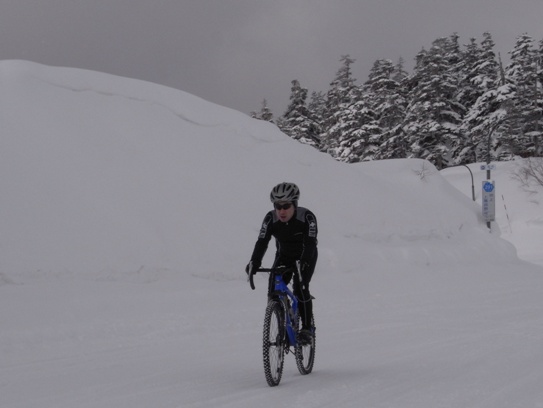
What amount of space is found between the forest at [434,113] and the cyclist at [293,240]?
4706 cm

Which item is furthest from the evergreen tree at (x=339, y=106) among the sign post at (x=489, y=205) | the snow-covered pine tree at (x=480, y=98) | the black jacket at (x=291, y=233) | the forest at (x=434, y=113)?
the black jacket at (x=291, y=233)

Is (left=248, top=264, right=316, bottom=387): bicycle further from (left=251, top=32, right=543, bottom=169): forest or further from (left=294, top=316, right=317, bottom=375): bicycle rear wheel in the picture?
(left=251, top=32, right=543, bottom=169): forest

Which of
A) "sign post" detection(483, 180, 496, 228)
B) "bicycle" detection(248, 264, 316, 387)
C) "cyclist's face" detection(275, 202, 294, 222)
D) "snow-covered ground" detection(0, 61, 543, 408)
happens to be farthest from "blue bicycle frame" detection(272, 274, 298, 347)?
"sign post" detection(483, 180, 496, 228)

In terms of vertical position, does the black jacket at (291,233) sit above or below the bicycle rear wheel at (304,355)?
above

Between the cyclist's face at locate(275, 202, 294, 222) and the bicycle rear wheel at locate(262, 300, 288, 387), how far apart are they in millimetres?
878

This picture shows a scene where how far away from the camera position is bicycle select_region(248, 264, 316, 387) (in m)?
5.51

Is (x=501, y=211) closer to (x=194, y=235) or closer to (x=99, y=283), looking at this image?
(x=194, y=235)

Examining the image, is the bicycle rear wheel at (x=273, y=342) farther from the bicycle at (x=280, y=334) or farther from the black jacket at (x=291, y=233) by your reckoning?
the black jacket at (x=291, y=233)

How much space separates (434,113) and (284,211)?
5012cm

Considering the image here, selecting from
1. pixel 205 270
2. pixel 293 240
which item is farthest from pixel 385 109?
pixel 293 240

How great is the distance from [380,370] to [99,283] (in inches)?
238

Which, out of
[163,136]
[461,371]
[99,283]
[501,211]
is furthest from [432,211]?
[501,211]

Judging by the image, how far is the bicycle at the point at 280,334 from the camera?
18.1 feet

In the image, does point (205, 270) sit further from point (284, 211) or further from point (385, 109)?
point (385, 109)
